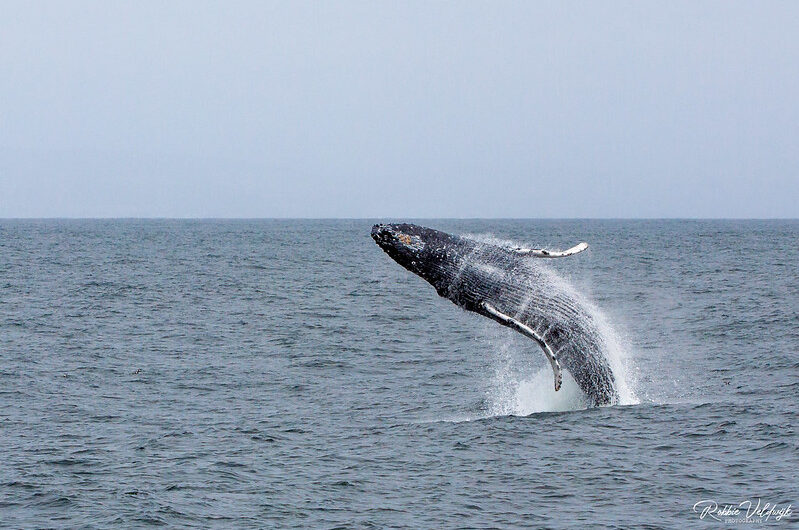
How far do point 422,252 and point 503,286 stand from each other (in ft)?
5.31

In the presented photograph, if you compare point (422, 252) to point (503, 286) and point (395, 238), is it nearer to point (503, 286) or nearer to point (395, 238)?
point (395, 238)

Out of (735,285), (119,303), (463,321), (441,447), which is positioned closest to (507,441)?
(441,447)

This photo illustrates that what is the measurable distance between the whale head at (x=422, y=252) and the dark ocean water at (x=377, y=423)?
392cm

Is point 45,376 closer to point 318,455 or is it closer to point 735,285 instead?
point 318,455

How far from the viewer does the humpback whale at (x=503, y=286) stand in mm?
17016

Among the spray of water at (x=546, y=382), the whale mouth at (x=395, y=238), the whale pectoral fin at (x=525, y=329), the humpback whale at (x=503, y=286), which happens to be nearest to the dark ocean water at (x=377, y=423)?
the spray of water at (x=546, y=382)

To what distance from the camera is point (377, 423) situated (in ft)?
74.2

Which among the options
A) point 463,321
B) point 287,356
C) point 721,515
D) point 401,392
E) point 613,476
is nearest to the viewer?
point 721,515

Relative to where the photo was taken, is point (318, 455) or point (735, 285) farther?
point (735, 285)

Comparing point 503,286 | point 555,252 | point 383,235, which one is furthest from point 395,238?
point 555,252

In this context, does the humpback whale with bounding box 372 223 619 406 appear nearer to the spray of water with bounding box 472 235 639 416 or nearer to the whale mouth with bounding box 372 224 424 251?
the whale mouth with bounding box 372 224 424 251

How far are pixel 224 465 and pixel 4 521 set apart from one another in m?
4.43

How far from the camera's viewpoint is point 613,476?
57.5 feet

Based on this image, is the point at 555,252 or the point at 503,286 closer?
the point at 555,252
